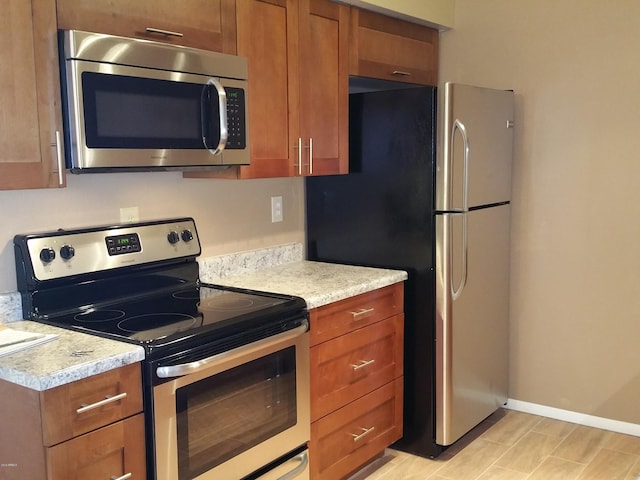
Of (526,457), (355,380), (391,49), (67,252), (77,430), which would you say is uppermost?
(391,49)

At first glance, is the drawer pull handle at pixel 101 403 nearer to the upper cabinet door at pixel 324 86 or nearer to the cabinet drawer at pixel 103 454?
the cabinet drawer at pixel 103 454

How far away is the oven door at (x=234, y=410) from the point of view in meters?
1.88

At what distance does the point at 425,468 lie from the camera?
2924mm

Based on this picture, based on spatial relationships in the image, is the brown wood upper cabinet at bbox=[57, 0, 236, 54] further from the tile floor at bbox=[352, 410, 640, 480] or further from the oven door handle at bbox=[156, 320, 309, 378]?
the tile floor at bbox=[352, 410, 640, 480]

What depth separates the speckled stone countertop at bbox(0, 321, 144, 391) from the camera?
160cm

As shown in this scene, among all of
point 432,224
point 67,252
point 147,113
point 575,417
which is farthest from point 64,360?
point 575,417

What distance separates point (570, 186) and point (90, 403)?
2.51 meters

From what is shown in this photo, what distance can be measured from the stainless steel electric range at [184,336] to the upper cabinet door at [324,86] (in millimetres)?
→ 655

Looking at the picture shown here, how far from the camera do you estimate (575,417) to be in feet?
11.1

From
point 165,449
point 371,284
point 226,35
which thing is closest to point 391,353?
point 371,284

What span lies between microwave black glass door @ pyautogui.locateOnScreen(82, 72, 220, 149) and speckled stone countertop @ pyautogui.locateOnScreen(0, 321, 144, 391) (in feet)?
1.91

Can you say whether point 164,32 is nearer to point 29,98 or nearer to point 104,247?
point 29,98

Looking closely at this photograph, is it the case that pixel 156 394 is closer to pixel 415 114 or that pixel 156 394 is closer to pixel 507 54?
pixel 415 114

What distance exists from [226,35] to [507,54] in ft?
5.47
